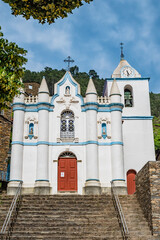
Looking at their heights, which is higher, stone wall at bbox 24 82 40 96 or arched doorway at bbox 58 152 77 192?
stone wall at bbox 24 82 40 96

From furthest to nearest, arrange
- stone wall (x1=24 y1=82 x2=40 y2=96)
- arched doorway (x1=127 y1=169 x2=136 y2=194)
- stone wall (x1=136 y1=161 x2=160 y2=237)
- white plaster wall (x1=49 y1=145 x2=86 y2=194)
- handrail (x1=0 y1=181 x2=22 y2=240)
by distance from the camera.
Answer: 1. stone wall (x1=24 y1=82 x2=40 y2=96)
2. arched doorway (x1=127 y1=169 x2=136 y2=194)
3. white plaster wall (x1=49 y1=145 x2=86 y2=194)
4. stone wall (x1=136 y1=161 x2=160 y2=237)
5. handrail (x1=0 y1=181 x2=22 y2=240)

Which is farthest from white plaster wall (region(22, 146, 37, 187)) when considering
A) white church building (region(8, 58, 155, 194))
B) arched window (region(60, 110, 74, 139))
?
arched window (region(60, 110, 74, 139))

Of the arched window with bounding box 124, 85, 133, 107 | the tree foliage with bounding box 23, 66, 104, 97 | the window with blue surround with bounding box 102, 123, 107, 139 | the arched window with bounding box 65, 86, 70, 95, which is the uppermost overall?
the tree foliage with bounding box 23, 66, 104, 97

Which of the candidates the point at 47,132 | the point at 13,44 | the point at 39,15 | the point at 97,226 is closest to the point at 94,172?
the point at 47,132

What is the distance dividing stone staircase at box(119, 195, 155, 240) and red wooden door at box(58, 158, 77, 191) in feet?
13.2

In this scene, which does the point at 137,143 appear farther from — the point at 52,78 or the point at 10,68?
the point at 52,78

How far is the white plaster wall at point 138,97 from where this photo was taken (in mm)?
A: 26312

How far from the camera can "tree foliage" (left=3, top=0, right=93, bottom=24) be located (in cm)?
805

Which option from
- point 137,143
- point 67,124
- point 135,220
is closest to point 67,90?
point 67,124

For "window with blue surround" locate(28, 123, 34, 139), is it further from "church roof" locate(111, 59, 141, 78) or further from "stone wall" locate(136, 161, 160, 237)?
"church roof" locate(111, 59, 141, 78)

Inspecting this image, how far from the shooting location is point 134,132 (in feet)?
84.4

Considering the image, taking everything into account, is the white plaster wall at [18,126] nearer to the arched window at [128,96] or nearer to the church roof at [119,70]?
the arched window at [128,96]

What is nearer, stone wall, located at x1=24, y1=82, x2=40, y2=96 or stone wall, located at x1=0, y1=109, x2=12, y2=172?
stone wall, located at x1=0, y1=109, x2=12, y2=172

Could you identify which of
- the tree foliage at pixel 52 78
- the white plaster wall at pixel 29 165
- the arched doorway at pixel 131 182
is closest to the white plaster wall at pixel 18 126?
the white plaster wall at pixel 29 165
